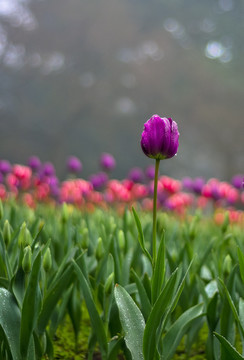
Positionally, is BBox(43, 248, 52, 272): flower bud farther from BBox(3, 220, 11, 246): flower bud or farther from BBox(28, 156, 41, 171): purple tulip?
BBox(28, 156, 41, 171): purple tulip

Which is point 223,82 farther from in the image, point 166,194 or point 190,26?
point 166,194

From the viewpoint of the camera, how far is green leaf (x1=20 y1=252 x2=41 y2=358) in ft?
3.18

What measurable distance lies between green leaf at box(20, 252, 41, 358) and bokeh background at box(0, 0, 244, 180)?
6.68 metres

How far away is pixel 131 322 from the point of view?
38.9 inches

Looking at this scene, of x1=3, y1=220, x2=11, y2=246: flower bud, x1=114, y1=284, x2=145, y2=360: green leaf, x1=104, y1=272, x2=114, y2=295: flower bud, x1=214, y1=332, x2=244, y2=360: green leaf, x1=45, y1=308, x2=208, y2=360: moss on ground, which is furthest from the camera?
x1=45, y1=308, x2=208, y2=360: moss on ground

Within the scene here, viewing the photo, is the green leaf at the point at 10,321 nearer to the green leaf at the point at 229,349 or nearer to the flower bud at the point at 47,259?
the flower bud at the point at 47,259

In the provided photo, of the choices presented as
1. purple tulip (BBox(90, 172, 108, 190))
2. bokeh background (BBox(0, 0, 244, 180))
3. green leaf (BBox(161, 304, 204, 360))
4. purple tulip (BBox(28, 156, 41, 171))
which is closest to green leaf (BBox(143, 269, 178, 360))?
green leaf (BBox(161, 304, 204, 360))

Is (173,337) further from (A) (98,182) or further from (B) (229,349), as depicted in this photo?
(A) (98,182)

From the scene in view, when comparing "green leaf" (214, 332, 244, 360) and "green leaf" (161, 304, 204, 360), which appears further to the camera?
"green leaf" (161, 304, 204, 360)

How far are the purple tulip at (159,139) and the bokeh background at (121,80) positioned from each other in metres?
6.69

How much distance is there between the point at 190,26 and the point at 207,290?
25.8 ft

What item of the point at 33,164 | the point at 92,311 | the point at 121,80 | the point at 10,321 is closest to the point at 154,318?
the point at 92,311

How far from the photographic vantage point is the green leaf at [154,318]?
0.91 metres

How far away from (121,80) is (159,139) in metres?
7.40
